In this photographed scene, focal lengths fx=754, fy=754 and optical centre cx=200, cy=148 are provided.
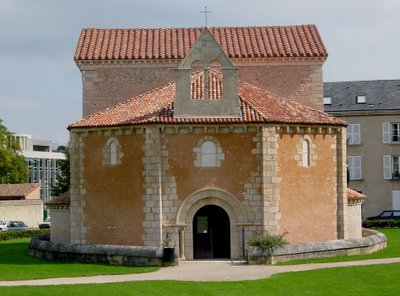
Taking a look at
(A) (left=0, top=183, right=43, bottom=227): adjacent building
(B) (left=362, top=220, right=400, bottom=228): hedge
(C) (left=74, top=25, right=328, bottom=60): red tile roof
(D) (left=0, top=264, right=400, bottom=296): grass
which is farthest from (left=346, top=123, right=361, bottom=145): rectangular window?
(D) (left=0, top=264, right=400, bottom=296): grass

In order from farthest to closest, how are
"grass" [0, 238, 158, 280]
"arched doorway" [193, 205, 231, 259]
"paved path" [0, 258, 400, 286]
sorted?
"arched doorway" [193, 205, 231, 259], "grass" [0, 238, 158, 280], "paved path" [0, 258, 400, 286]

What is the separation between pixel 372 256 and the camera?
31.4 meters

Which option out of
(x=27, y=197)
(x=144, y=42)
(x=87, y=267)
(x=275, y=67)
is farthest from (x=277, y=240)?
(x=27, y=197)

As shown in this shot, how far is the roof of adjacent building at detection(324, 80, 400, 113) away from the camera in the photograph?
214ft

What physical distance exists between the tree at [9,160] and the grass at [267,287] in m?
56.2

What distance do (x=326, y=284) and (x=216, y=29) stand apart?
22.7 meters

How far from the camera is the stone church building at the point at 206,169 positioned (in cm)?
3120

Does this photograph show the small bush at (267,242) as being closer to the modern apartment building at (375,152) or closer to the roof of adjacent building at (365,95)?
the modern apartment building at (375,152)

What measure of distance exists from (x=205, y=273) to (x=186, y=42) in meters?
17.7

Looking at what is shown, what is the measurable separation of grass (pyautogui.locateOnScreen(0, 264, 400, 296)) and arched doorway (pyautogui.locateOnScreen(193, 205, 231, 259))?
21.8ft

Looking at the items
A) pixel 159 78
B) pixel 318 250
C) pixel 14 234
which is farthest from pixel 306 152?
pixel 14 234

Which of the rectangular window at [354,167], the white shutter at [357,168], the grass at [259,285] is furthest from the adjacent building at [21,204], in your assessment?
the grass at [259,285]

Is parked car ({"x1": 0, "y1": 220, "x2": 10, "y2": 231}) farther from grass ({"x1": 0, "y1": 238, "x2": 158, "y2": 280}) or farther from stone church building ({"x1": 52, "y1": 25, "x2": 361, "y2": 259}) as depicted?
stone church building ({"x1": 52, "y1": 25, "x2": 361, "y2": 259})

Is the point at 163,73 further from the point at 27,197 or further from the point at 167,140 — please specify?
the point at 27,197
